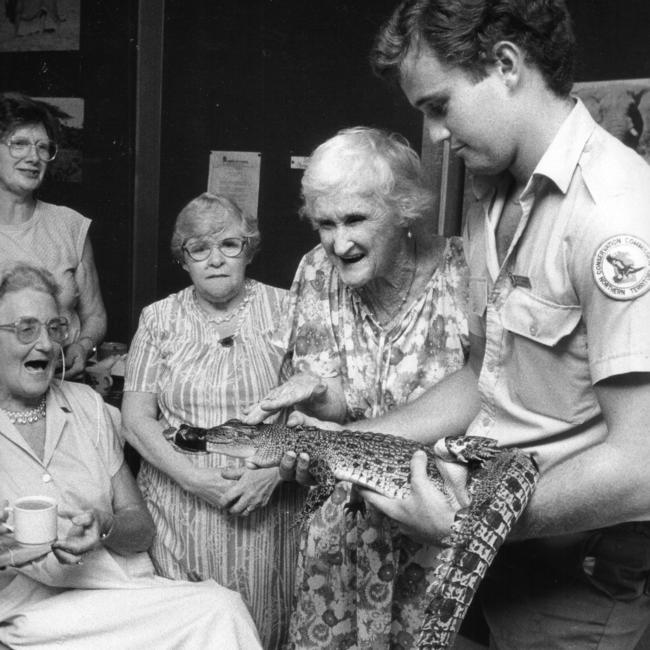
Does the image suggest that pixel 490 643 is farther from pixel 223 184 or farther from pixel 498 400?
pixel 223 184

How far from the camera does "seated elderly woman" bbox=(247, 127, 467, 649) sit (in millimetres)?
2146

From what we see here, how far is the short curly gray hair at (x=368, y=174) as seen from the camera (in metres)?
2.13

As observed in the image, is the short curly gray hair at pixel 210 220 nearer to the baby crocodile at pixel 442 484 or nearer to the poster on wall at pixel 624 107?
the baby crocodile at pixel 442 484

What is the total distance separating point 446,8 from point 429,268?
903mm

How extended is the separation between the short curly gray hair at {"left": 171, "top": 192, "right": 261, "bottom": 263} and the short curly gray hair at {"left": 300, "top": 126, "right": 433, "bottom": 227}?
2.14 feet

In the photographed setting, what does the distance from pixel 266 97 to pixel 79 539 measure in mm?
2057

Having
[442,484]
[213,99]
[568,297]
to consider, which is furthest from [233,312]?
[568,297]

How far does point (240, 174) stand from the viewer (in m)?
3.59

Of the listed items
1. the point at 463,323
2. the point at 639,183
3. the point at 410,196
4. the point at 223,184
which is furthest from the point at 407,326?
the point at 223,184

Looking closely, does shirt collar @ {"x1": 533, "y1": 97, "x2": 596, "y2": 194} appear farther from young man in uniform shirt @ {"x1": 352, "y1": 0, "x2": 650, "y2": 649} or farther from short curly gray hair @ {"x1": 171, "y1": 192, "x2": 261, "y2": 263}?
short curly gray hair @ {"x1": 171, "y1": 192, "x2": 261, "y2": 263}

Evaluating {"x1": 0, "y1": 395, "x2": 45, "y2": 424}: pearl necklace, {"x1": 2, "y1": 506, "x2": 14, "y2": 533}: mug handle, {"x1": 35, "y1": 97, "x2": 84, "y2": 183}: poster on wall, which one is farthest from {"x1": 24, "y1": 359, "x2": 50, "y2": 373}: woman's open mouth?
{"x1": 35, "y1": 97, "x2": 84, "y2": 183}: poster on wall

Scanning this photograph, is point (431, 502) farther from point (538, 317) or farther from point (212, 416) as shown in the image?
point (212, 416)

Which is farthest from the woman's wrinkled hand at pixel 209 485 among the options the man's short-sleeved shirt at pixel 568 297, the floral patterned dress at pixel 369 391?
the man's short-sleeved shirt at pixel 568 297

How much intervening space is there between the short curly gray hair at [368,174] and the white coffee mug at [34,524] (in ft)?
3.12
